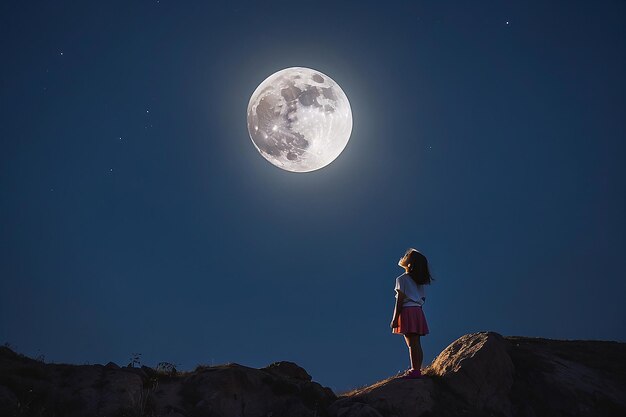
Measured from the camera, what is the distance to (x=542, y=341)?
1057cm

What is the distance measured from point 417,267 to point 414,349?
5.56 ft

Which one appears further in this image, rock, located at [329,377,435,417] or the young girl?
the young girl

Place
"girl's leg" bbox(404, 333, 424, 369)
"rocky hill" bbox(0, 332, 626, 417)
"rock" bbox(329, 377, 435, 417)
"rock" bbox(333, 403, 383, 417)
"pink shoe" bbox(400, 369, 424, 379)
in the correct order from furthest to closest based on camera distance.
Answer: "pink shoe" bbox(400, 369, 424, 379), "girl's leg" bbox(404, 333, 424, 369), "rock" bbox(329, 377, 435, 417), "rocky hill" bbox(0, 332, 626, 417), "rock" bbox(333, 403, 383, 417)

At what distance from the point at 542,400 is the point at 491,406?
1089 millimetres

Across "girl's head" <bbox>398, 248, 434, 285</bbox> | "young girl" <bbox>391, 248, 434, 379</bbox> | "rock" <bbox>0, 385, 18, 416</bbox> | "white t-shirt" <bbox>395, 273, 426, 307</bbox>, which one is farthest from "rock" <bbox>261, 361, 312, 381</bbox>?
"rock" <bbox>0, 385, 18, 416</bbox>

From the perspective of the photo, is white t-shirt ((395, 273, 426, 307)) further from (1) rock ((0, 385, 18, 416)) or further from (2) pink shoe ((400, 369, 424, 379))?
(1) rock ((0, 385, 18, 416))

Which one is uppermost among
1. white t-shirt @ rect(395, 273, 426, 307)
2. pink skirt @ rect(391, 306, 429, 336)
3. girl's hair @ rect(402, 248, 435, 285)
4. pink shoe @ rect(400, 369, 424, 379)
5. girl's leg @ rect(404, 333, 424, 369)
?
girl's hair @ rect(402, 248, 435, 285)

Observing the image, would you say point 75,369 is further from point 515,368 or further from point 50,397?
point 515,368

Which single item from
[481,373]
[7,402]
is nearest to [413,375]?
[481,373]

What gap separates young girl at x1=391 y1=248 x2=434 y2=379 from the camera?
323 inches

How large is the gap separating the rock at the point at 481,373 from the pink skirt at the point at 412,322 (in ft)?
3.66

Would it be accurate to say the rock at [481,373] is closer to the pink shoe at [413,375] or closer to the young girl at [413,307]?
the pink shoe at [413,375]

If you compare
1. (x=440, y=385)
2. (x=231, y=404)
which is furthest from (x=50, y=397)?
(x=440, y=385)

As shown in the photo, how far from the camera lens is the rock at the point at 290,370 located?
32.8 feet
